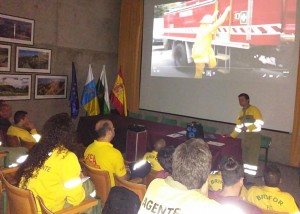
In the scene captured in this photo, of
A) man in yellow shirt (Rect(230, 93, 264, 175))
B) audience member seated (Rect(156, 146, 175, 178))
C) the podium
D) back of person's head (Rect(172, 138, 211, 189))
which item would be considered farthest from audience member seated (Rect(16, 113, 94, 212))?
man in yellow shirt (Rect(230, 93, 264, 175))

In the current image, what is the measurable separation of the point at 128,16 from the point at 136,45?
870 mm

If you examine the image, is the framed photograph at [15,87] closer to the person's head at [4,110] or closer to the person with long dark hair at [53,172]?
the person's head at [4,110]

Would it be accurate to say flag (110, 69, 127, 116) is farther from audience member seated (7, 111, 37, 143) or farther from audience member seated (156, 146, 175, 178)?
audience member seated (156, 146, 175, 178)

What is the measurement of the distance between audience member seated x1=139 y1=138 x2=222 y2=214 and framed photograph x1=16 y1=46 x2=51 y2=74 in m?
5.94

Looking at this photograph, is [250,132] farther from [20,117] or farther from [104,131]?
[20,117]

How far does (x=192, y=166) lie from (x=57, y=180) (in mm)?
1139

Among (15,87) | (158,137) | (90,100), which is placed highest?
(15,87)

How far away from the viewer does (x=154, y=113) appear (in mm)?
8023

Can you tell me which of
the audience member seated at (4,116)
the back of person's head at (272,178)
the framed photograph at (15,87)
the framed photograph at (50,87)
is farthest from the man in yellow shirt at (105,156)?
the framed photograph at (50,87)

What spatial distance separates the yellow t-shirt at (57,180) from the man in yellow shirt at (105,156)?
27.7 inches

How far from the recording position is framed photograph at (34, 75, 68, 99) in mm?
6965

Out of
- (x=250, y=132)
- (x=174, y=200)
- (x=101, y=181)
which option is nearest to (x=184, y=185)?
(x=174, y=200)

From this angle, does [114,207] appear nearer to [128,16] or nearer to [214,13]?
[214,13]

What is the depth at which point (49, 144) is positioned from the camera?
2186mm
